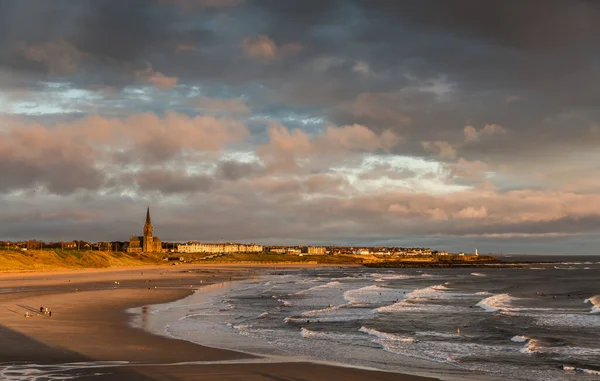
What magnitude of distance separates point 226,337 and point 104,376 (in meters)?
11.9

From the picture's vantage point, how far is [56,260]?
416 feet

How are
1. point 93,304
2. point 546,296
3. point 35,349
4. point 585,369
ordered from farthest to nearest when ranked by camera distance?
point 546,296 < point 93,304 < point 35,349 < point 585,369

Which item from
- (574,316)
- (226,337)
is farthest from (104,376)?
(574,316)

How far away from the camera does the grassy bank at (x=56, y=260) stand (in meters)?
109

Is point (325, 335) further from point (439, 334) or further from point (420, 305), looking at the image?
point (420, 305)

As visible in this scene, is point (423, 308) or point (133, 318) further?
point (423, 308)

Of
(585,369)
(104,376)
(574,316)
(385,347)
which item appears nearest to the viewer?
(104,376)

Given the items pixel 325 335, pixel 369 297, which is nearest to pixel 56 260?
pixel 369 297

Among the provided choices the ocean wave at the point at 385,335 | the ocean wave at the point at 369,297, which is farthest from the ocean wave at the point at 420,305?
the ocean wave at the point at 385,335

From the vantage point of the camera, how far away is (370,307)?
5241 cm

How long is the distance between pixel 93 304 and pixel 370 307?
80.9 ft

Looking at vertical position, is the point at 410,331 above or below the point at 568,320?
above

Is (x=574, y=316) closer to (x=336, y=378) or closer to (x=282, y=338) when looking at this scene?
(x=282, y=338)

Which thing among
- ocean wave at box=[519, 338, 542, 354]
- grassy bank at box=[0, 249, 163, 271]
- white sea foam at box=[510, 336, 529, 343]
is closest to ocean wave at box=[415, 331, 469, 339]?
white sea foam at box=[510, 336, 529, 343]
